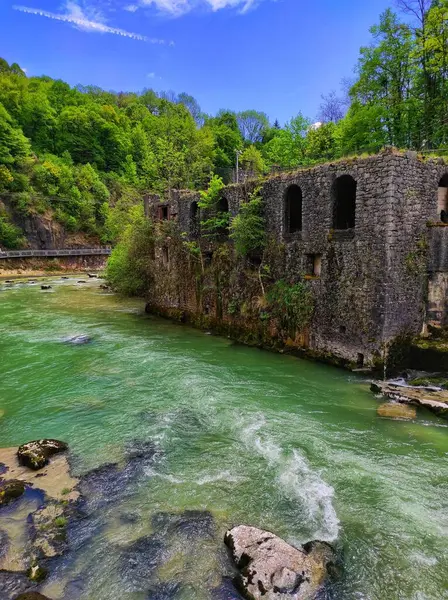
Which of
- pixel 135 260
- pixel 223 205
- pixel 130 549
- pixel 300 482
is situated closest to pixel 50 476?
pixel 130 549

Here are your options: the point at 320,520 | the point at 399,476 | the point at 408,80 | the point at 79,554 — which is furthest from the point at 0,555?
the point at 408,80

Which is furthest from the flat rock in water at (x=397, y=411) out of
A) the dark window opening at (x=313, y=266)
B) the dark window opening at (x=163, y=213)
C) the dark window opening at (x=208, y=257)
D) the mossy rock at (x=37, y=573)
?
the dark window opening at (x=163, y=213)

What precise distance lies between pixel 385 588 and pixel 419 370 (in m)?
8.99

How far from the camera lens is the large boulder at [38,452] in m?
8.20

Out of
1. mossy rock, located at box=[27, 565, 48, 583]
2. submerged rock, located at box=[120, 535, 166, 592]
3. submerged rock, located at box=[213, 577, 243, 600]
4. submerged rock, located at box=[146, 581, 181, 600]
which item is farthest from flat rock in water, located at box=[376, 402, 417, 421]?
mossy rock, located at box=[27, 565, 48, 583]

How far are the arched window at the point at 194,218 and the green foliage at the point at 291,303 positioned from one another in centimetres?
699

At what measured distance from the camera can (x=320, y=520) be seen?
22.0 ft

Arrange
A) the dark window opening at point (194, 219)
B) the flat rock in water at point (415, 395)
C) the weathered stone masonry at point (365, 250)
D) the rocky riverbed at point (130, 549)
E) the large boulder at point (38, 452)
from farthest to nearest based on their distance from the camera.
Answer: the dark window opening at point (194, 219), the weathered stone masonry at point (365, 250), the flat rock in water at point (415, 395), the large boulder at point (38, 452), the rocky riverbed at point (130, 549)

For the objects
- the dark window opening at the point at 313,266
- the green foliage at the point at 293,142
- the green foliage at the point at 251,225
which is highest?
the green foliage at the point at 293,142

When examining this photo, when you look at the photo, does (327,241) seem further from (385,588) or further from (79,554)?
(79,554)

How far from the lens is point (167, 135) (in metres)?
55.3

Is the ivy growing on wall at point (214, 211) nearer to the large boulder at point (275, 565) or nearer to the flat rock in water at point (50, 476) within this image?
the flat rock in water at point (50, 476)

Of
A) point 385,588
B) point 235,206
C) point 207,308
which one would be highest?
point 235,206

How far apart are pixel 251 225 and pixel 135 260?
14390 mm
